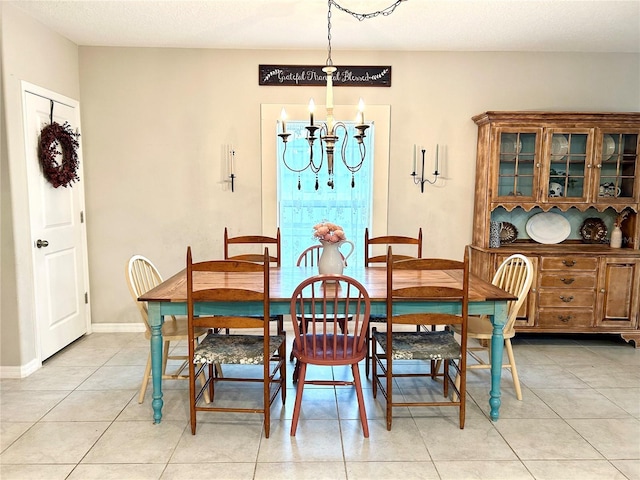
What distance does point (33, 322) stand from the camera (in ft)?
10.9

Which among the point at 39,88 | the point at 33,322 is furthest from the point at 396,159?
the point at 33,322

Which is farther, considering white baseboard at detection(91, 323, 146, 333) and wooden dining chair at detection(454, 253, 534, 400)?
white baseboard at detection(91, 323, 146, 333)

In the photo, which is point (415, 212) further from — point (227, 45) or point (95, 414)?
point (95, 414)

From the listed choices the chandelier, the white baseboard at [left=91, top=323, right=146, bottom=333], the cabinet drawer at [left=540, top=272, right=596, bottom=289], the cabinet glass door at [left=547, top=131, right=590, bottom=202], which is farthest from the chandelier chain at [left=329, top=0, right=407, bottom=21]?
the white baseboard at [left=91, top=323, right=146, bottom=333]

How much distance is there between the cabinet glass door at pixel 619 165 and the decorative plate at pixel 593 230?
31 cm

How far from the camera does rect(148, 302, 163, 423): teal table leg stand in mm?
2492

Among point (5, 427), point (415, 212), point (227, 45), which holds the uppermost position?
point (227, 45)

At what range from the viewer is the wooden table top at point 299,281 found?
8.25ft

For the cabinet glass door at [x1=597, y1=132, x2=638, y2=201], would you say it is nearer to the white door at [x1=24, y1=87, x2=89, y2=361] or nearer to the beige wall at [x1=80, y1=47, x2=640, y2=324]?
the beige wall at [x1=80, y1=47, x2=640, y2=324]

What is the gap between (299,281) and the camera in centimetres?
285

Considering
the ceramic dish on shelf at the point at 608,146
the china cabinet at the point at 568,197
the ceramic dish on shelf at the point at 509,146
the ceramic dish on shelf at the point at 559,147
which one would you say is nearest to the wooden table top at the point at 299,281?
the china cabinet at the point at 568,197

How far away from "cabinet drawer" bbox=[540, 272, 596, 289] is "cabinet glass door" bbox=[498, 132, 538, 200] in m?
0.72

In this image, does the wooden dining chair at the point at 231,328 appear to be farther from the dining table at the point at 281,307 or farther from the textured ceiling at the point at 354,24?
the textured ceiling at the point at 354,24

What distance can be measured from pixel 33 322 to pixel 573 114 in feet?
15.0
